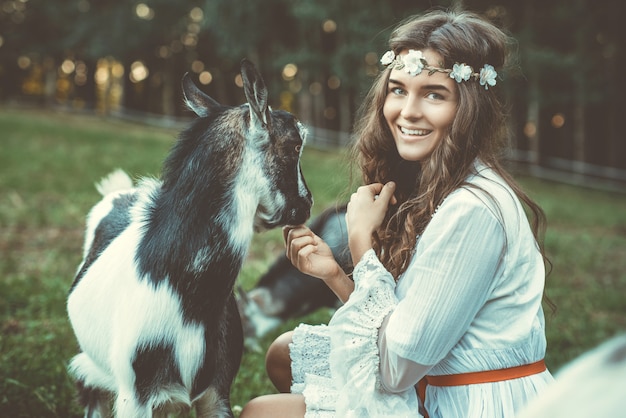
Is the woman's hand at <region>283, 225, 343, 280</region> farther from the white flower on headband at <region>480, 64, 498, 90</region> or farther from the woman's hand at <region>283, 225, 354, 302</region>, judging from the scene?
the white flower on headband at <region>480, 64, 498, 90</region>

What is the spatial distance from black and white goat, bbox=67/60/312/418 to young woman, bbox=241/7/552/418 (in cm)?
22

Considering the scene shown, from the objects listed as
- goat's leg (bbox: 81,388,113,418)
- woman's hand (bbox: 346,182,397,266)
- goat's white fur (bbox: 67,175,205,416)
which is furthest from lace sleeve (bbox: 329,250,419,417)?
goat's leg (bbox: 81,388,113,418)

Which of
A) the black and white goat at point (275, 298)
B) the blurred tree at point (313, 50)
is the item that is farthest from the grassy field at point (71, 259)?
the blurred tree at point (313, 50)

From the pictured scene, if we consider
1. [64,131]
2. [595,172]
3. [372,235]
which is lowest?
[595,172]

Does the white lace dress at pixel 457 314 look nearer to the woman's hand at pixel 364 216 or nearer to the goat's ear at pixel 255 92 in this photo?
the woman's hand at pixel 364 216

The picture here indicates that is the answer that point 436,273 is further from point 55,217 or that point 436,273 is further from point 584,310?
point 55,217

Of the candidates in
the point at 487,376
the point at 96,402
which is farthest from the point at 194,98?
the point at 487,376

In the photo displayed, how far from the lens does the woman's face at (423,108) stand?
2.22 metres

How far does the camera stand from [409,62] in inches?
87.4

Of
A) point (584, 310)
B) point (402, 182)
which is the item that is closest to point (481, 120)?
point (402, 182)

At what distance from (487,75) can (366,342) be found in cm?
101

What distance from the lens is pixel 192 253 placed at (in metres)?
2.28

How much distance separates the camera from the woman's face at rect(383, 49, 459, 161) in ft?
7.28

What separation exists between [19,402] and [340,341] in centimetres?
206
